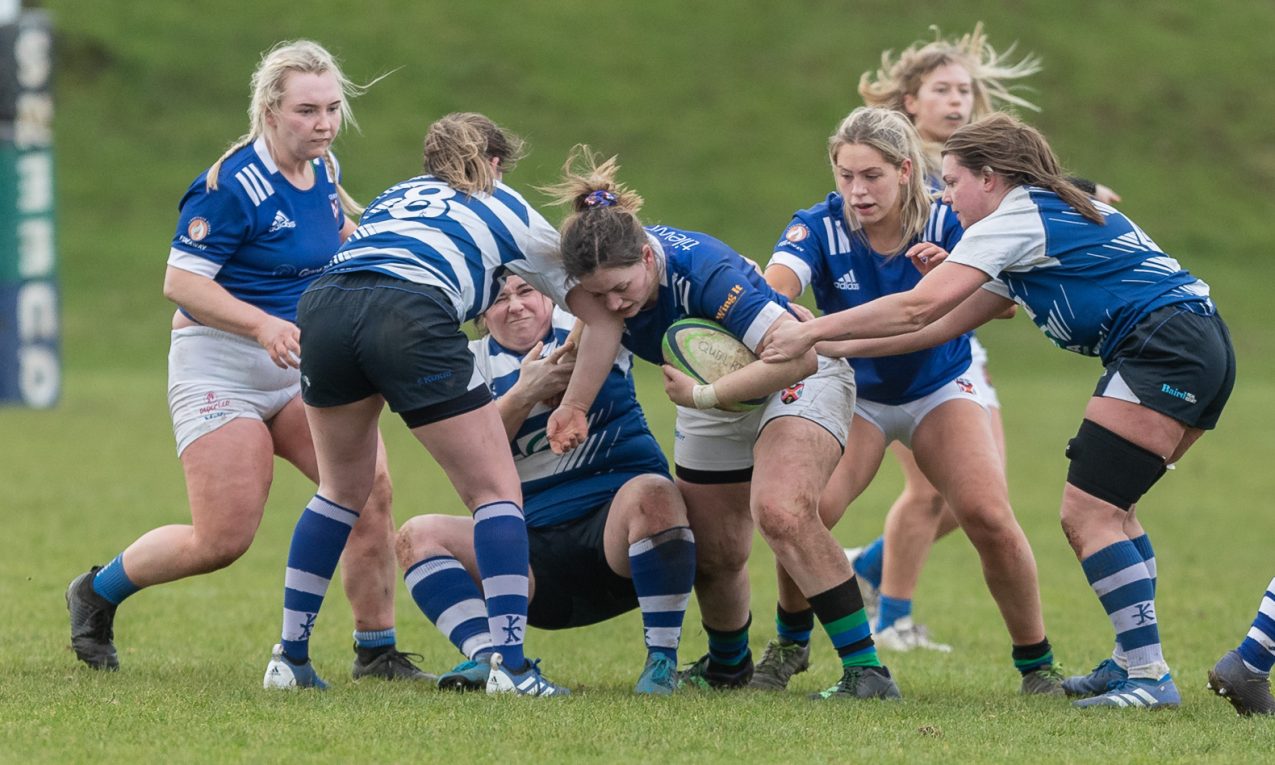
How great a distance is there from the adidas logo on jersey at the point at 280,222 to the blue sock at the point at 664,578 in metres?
1.70

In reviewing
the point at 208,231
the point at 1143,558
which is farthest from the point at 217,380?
the point at 1143,558

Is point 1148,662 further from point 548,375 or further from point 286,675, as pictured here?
point 286,675

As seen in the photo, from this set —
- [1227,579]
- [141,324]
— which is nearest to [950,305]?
[1227,579]

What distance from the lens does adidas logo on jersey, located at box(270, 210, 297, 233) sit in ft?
19.6

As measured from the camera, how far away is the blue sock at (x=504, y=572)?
5391mm

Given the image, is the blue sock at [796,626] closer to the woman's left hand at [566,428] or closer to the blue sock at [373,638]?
the woman's left hand at [566,428]

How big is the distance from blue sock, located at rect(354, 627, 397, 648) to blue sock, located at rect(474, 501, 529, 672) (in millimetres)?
966

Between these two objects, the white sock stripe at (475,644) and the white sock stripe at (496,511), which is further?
the white sock stripe at (475,644)

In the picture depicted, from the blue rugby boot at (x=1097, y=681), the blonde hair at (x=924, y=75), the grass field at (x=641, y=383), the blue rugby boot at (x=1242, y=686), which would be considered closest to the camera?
the grass field at (x=641, y=383)

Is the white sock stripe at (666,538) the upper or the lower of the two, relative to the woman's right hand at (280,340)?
lower

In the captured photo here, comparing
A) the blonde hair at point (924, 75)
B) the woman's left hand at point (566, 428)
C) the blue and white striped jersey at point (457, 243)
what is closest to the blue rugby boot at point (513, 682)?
the woman's left hand at point (566, 428)

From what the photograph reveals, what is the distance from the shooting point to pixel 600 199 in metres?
5.60

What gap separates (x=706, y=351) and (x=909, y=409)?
3.73ft

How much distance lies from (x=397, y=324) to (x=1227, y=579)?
20.7 feet
